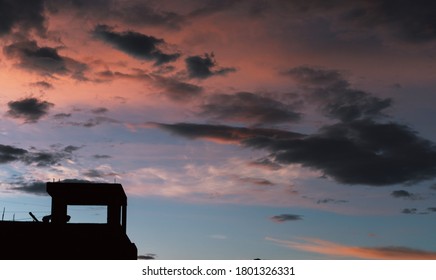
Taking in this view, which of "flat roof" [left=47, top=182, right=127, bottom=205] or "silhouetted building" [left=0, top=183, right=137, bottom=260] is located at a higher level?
"flat roof" [left=47, top=182, right=127, bottom=205]

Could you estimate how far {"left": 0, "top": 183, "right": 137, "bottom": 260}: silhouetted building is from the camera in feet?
118

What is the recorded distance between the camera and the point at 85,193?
38.0m

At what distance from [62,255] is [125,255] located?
4.43 meters

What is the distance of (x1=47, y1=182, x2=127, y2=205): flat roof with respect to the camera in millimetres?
38031

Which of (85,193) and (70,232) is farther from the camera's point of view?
(85,193)

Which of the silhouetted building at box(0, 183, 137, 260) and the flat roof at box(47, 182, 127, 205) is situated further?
the flat roof at box(47, 182, 127, 205)

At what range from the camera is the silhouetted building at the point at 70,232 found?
36.1 m

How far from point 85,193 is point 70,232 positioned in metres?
2.87

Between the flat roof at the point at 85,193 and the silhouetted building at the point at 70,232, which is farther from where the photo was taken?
the flat roof at the point at 85,193

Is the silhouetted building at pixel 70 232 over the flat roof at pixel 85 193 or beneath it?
beneath
